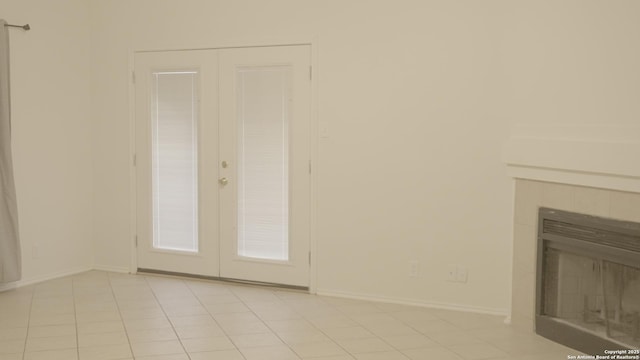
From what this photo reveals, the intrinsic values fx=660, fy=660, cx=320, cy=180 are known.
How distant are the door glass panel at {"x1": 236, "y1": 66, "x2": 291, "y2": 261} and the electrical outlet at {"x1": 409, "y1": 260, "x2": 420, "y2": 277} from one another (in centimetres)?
103

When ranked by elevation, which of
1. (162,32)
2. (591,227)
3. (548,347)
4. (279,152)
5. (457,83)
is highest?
(162,32)

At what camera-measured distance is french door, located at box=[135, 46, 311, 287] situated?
17.3ft

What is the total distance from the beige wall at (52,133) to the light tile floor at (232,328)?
52 centimetres

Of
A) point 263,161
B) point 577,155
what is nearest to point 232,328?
point 263,161

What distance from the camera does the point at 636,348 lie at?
142 inches

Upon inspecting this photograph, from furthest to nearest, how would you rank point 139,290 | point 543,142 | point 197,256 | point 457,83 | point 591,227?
1. point 197,256
2. point 139,290
3. point 457,83
4. point 543,142
5. point 591,227

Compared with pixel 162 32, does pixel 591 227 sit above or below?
below

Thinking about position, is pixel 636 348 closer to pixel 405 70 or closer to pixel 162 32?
pixel 405 70

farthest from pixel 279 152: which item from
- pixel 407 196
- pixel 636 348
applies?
pixel 636 348

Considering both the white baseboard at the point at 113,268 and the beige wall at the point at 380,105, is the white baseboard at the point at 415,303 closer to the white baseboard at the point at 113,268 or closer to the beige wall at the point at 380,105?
the beige wall at the point at 380,105

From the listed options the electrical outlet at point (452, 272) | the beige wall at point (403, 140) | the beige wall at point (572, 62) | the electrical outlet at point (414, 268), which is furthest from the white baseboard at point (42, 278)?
the beige wall at point (572, 62)

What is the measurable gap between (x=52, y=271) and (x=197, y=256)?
4.20ft

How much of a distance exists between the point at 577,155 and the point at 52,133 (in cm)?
424

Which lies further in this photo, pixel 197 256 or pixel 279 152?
pixel 197 256
